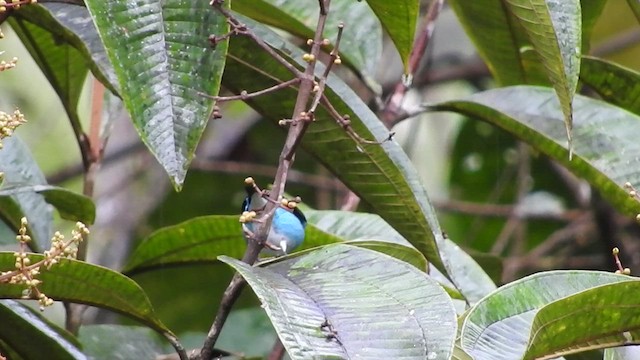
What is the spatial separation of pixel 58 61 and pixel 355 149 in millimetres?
501

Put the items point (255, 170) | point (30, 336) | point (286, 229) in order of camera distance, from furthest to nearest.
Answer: point (255, 170)
point (286, 229)
point (30, 336)

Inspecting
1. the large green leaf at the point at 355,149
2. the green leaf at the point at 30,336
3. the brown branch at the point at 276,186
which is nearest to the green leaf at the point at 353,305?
the brown branch at the point at 276,186

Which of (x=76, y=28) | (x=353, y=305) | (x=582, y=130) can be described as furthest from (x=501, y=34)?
(x=353, y=305)

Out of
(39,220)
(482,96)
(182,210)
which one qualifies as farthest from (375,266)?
(182,210)

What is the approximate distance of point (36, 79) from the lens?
417 cm

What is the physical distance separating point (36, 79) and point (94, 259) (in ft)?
5.11

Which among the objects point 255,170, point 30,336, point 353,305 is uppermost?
point 353,305

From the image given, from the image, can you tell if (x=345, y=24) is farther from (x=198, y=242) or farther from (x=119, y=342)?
(x=119, y=342)

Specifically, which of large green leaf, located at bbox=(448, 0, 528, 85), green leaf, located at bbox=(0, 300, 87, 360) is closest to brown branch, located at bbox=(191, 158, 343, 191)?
large green leaf, located at bbox=(448, 0, 528, 85)

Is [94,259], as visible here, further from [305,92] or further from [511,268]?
[305,92]

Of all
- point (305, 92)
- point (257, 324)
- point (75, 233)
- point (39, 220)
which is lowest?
point (257, 324)

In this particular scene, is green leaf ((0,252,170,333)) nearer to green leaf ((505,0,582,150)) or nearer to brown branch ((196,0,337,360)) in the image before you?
brown branch ((196,0,337,360))

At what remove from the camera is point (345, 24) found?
5.08 feet

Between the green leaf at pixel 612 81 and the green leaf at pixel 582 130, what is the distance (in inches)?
2.8
